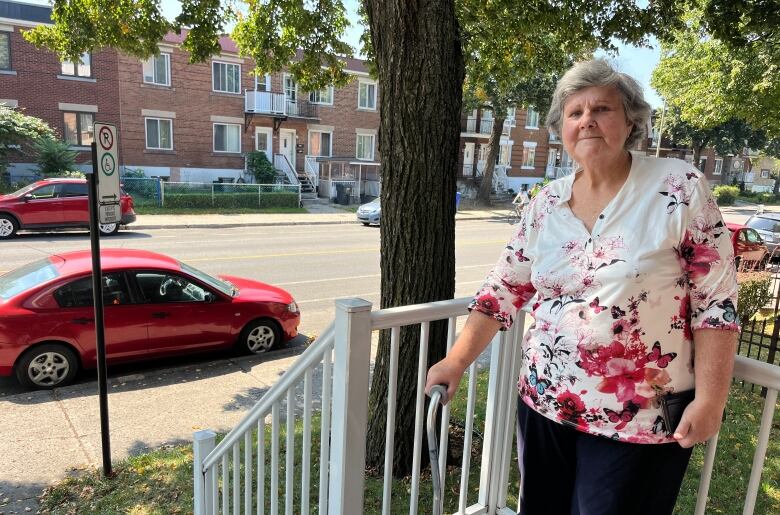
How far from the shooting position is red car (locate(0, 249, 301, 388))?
20.7 feet

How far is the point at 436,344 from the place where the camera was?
363 cm

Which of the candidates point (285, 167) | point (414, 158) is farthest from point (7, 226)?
point (414, 158)

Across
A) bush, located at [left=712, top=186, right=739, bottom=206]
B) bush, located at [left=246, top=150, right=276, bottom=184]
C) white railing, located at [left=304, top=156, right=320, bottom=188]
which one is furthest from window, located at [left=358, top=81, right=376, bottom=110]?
bush, located at [left=712, top=186, right=739, bottom=206]

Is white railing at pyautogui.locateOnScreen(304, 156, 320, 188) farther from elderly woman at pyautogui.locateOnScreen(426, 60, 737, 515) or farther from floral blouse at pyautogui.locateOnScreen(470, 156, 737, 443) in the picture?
floral blouse at pyautogui.locateOnScreen(470, 156, 737, 443)

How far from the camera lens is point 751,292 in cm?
854

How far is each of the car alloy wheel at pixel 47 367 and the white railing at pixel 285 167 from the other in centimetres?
2243

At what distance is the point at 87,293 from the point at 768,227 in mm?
20294

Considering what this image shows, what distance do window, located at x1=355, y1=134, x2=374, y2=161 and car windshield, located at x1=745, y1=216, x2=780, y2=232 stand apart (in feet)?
63.9

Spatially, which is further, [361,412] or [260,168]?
[260,168]

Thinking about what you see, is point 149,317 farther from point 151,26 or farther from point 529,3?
point 529,3

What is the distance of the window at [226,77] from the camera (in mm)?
26797

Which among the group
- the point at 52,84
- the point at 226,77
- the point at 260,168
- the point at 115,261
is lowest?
the point at 115,261

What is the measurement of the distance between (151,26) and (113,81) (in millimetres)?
19086

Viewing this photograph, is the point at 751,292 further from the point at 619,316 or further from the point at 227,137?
the point at 227,137
